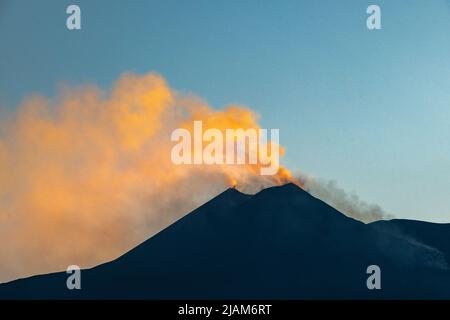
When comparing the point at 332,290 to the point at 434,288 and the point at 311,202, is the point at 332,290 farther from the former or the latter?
the point at 311,202

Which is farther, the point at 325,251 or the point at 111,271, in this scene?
the point at 325,251

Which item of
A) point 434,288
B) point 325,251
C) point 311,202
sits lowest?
point 434,288

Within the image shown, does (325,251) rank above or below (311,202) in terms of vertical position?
below

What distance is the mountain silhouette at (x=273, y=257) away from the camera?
64.4 ft

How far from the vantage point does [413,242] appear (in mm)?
26312

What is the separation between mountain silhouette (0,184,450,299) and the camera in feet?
64.4

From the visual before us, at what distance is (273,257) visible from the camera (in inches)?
876

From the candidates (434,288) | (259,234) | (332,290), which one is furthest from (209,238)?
(434,288)
